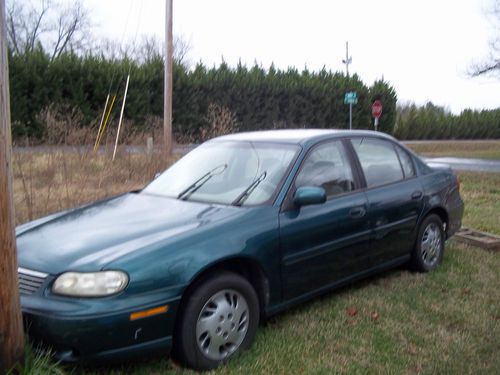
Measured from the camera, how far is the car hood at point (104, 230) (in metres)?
3.14

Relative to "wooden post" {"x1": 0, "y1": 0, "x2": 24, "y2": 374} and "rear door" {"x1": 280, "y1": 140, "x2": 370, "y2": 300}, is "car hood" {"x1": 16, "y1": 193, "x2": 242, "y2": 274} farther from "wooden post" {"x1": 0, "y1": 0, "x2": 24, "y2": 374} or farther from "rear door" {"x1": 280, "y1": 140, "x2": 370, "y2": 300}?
"rear door" {"x1": 280, "y1": 140, "x2": 370, "y2": 300}

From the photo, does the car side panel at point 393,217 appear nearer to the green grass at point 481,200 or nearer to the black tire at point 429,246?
the black tire at point 429,246

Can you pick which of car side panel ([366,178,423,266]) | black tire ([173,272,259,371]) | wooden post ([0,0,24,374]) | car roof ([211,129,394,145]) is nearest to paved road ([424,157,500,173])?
car side panel ([366,178,423,266])

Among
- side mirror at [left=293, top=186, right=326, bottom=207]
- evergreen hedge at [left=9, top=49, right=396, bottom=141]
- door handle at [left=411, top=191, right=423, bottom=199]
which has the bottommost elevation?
door handle at [left=411, top=191, right=423, bottom=199]

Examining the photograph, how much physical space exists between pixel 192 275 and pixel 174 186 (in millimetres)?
1384

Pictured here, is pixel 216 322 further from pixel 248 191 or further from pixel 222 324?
pixel 248 191

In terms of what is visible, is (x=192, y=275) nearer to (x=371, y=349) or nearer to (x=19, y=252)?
(x=19, y=252)

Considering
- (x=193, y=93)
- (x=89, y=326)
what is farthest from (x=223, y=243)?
(x=193, y=93)

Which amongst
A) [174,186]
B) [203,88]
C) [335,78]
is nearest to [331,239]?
A: [174,186]

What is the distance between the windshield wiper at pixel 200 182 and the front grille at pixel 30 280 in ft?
4.38

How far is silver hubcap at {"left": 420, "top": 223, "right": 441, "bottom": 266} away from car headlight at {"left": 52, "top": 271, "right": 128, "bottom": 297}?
3.28 meters

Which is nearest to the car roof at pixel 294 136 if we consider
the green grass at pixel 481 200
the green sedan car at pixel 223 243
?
the green sedan car at pixel 223 243

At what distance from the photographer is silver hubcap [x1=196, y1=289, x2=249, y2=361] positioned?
10.8 feet

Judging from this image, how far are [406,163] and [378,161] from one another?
1.57 feet
